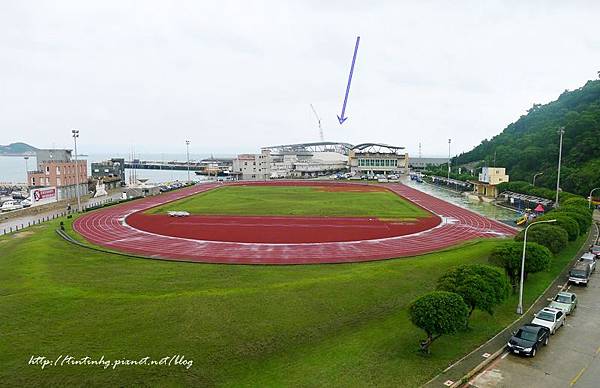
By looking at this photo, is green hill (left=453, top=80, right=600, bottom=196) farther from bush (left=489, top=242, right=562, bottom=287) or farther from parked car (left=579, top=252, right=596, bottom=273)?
bush (left=489, top=242, right=562, bottom=287)

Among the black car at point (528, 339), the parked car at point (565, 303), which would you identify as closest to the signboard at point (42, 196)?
the black car at point (528, 339)

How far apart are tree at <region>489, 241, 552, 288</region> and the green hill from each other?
161 feet

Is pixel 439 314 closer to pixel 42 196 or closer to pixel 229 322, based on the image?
pixel 229 322

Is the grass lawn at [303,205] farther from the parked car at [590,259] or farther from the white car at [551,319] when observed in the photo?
the white car at [551,319]

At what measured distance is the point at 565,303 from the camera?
2322cm

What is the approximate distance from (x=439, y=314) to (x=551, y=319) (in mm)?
7472

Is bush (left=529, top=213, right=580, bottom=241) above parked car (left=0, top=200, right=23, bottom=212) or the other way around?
above

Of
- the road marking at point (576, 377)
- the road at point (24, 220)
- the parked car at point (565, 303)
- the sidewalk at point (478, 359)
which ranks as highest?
the road at point (24, 220)

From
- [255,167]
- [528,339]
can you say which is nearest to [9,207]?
[528,339]

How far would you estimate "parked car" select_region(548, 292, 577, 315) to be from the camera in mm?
22734

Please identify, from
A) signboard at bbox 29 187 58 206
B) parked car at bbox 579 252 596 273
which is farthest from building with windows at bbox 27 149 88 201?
parked car at bbox 579 252 596 273

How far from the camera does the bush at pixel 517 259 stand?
25.5m

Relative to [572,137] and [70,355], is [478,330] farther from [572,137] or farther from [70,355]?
[572,137]

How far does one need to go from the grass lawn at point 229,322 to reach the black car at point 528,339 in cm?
142
